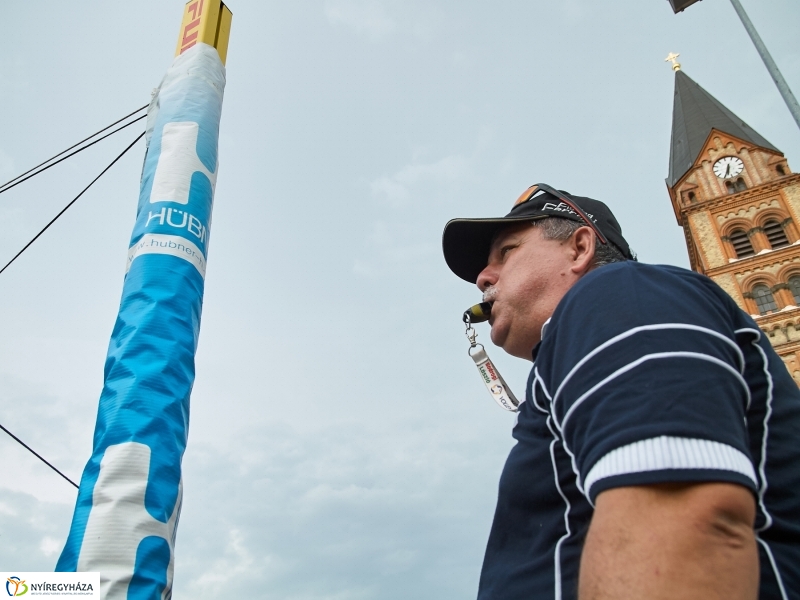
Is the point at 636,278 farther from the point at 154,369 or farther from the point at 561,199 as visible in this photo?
the point at 154,369

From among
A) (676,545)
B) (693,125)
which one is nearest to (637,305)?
(676,545)

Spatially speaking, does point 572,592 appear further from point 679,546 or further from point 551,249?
point 551,249

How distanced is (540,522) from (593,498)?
35cm

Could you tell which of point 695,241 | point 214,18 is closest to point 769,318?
point 695,241

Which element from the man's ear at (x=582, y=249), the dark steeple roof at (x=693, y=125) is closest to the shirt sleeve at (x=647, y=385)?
the man's ear at (x=582, y=249)

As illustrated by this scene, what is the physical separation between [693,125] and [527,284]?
1797 inches

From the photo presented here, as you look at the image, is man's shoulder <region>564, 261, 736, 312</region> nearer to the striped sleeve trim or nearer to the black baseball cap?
the striped sleeve trim

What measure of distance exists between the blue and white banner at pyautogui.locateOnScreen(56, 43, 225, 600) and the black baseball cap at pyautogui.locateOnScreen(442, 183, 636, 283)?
1401mm

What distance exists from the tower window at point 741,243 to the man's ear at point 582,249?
36026 mm

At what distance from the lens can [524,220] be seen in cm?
192

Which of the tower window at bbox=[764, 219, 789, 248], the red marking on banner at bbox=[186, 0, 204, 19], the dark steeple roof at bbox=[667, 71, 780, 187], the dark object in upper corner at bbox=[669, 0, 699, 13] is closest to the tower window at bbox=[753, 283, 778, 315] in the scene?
the tower window at bbox=[764, 219, 789, 248]

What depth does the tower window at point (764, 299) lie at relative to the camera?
97.7ft

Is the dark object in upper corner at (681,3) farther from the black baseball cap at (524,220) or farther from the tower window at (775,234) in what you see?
the tower window at (775,234)

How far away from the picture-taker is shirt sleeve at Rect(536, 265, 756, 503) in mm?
844
